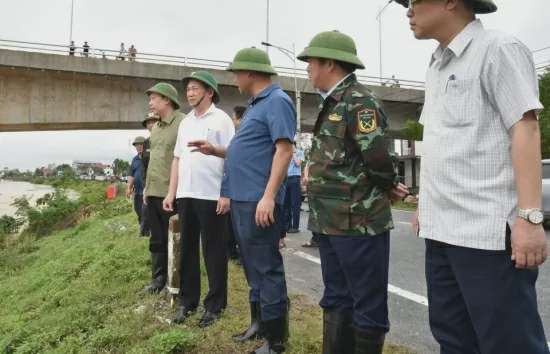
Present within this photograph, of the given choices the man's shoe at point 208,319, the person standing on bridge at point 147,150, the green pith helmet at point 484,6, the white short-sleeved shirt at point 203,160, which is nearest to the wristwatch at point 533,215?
the green pith helmet at point 484,6

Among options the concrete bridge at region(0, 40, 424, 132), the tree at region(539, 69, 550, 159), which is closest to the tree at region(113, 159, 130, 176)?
the concrete bridge at region(0, 40, 424, 132)

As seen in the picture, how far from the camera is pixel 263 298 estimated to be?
9.64 feet

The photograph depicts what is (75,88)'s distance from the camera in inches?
597

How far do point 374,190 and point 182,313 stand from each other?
212cm

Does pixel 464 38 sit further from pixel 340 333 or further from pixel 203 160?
pixel 203 160

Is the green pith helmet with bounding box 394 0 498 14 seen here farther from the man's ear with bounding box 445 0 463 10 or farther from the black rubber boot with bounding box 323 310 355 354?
the black rubber boot with bounding box 323 310 355 354

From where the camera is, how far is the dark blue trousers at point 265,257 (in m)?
2.92

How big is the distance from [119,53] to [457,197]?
15.3m

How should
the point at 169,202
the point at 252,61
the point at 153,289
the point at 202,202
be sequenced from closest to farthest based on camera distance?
1. the point at 252,61
2. the point at 202,202
3. the point at 169,202
4. the point at 153,289

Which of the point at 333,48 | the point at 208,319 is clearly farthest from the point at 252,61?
the point at 208,319

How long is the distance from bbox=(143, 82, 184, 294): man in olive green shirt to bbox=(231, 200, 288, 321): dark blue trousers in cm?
144

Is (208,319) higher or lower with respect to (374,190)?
lower

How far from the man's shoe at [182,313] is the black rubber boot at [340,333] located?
156 cm

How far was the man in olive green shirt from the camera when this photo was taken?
4.18 meters
